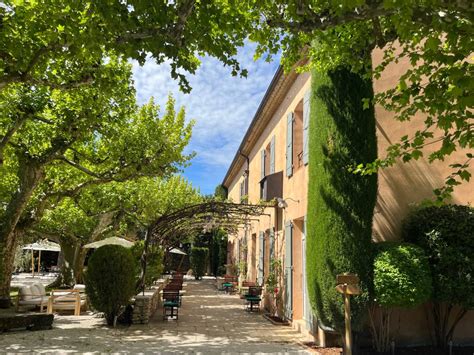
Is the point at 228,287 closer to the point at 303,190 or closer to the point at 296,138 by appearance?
the point at 296,138

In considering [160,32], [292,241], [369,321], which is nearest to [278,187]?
[292,241]

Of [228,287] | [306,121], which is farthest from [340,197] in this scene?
[228,287]

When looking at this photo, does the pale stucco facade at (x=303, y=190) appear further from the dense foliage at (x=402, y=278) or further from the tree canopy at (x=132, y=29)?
the tree canopy at (x=132, y=29)

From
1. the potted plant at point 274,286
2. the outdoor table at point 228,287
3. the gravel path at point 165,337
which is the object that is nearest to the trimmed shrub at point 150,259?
the gravel path at point 165,337

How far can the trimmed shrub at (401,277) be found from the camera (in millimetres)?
7078

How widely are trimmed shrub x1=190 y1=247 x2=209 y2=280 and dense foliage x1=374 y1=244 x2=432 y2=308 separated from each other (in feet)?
87.8

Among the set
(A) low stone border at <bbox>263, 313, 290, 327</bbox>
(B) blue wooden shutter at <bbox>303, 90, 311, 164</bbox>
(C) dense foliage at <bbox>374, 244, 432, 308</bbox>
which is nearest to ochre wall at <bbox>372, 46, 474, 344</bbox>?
(C) dense foliage at <bbox>374, 244, 432, 308</bbox>

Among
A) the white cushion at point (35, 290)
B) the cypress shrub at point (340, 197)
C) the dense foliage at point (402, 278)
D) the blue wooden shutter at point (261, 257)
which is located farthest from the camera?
the blue wooden shutter at point (261, 257)

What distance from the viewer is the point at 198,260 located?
3325 centimetres

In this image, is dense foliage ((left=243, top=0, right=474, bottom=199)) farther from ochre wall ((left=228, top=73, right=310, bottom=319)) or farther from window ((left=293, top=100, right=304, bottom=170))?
window ((left=293, top=100, right=304, bottom=170))

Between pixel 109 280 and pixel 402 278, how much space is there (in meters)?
6.69

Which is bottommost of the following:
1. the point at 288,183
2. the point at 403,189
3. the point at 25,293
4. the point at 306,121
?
the point at 25,293

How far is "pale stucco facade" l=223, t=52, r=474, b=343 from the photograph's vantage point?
8391 millimetres

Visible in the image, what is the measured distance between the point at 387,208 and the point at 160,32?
5665 millimetres
